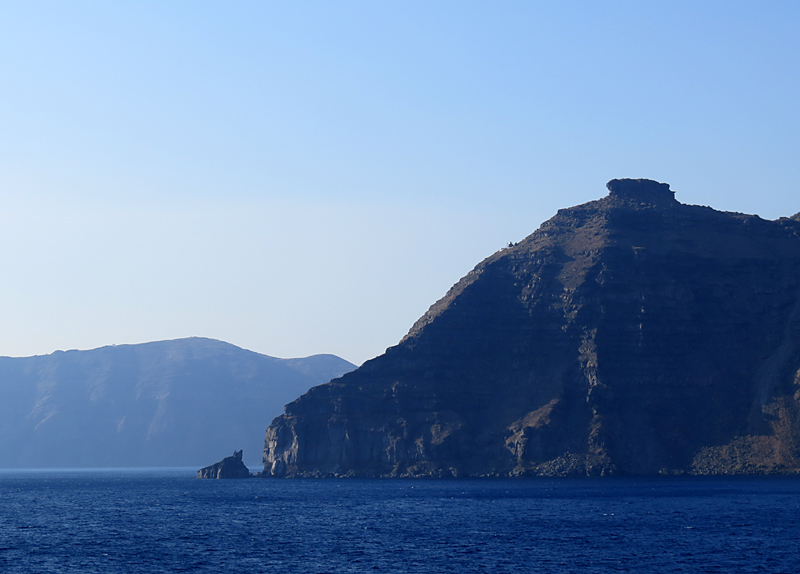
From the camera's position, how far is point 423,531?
108062mm

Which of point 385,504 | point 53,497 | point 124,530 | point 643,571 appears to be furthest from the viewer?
point 53,497

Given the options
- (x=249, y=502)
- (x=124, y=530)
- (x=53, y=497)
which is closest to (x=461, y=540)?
(x=124, y=530)

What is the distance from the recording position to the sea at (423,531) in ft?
276

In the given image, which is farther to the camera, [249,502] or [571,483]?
[571,483]

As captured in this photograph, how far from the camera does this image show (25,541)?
103m

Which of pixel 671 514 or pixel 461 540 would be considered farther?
pixel 671 514

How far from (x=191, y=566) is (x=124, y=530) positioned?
112 feet

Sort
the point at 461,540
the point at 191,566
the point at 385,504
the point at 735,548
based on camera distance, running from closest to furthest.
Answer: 1. the point at 191,566
2. the point at 735,548
3. the point at 461,540
4. the point at 385,504

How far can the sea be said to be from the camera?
276 feet

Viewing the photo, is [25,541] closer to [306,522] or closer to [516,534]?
[306,522]

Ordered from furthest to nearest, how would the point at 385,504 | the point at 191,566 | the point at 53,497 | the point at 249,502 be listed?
the point at 53,497 → the point at 249,502 → the point at 385,504 → the point at 191,566

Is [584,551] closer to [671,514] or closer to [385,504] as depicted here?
[671,514]

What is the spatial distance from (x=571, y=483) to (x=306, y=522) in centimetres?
8286

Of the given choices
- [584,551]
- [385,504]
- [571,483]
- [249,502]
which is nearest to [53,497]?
[249,502]
